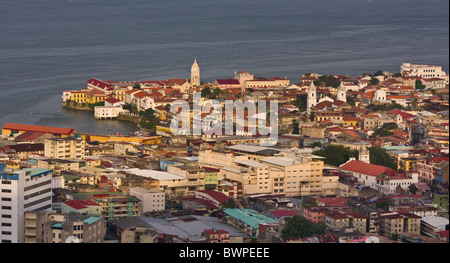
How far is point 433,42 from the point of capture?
23875 mm

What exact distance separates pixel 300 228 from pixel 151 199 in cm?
143

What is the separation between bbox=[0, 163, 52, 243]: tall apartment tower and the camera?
5.89 meters

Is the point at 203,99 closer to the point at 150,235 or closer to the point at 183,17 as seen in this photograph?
the point at 150,235

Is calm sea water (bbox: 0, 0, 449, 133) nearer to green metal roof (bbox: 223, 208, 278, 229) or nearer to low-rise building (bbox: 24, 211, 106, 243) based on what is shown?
green metal roof (bbox: 223, 208, 278, 229)

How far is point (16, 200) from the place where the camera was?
19.5ft

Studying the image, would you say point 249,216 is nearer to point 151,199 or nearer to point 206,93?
point 151,199

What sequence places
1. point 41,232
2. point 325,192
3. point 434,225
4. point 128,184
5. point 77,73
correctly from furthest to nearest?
point 77,73
point 325,192
point 128,184
point 434,225
point 41,232

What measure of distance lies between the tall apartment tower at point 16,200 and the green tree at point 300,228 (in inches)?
64.8

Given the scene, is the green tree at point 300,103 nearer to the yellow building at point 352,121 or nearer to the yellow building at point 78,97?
the yellow building at point 352,121

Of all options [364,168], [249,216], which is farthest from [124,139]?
[249,216]

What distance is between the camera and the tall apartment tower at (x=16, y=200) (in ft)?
19.3

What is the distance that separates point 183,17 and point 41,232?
91.6 feet

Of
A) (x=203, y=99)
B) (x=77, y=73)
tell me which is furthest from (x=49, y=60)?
(x=203, y=99)

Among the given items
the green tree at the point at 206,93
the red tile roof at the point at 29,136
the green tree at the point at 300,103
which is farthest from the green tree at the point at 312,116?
the red tile roof at the point at 29,136
